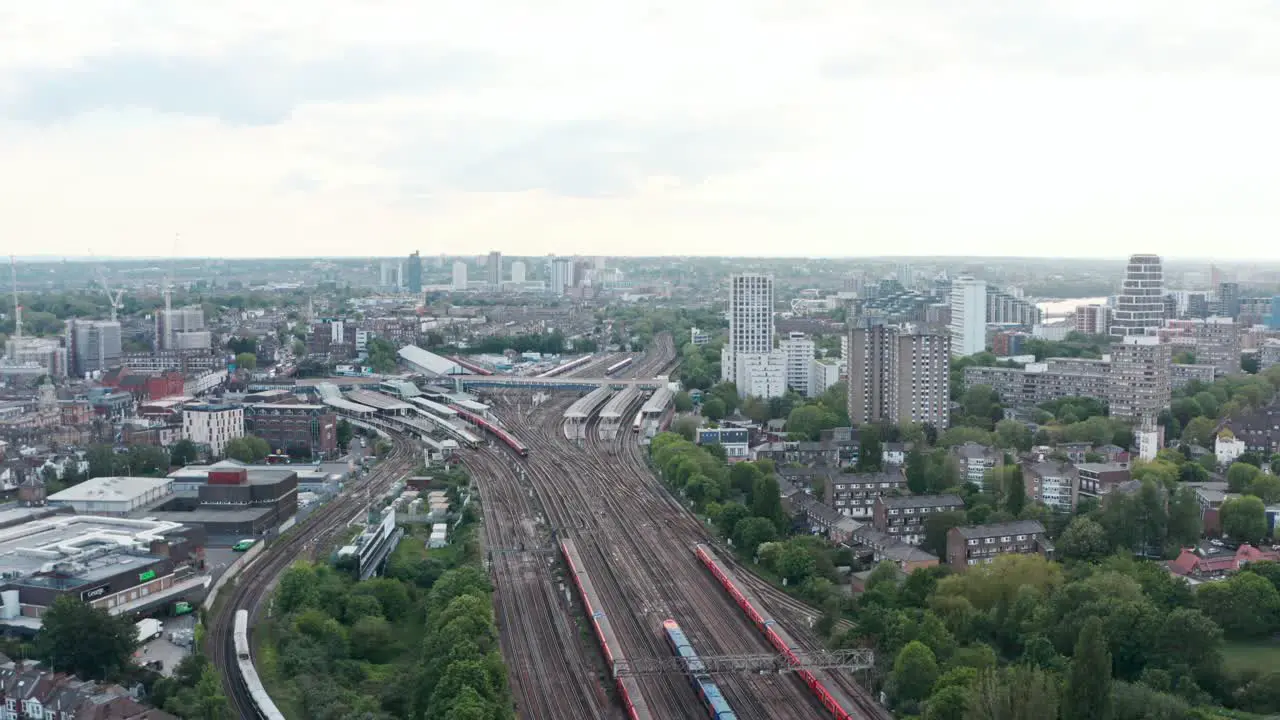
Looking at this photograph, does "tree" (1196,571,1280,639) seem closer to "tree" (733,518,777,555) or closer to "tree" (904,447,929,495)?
"tree" (733,518,777,555)

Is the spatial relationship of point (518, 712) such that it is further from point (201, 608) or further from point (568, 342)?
point (568, 342)

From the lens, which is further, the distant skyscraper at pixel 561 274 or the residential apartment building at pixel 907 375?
the distant skyscraper at pixel 561 274

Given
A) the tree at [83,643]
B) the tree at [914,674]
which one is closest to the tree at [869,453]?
the tree at [914,674]

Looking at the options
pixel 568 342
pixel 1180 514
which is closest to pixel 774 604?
pixel 1180 514

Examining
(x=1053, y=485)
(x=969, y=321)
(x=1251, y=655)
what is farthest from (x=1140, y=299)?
(x=1251, y=655)

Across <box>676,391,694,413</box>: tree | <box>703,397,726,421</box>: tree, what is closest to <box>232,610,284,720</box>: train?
<box>703,397,726,421</box>: tree

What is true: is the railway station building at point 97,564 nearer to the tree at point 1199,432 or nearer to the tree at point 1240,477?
the tree at point 1240,477
